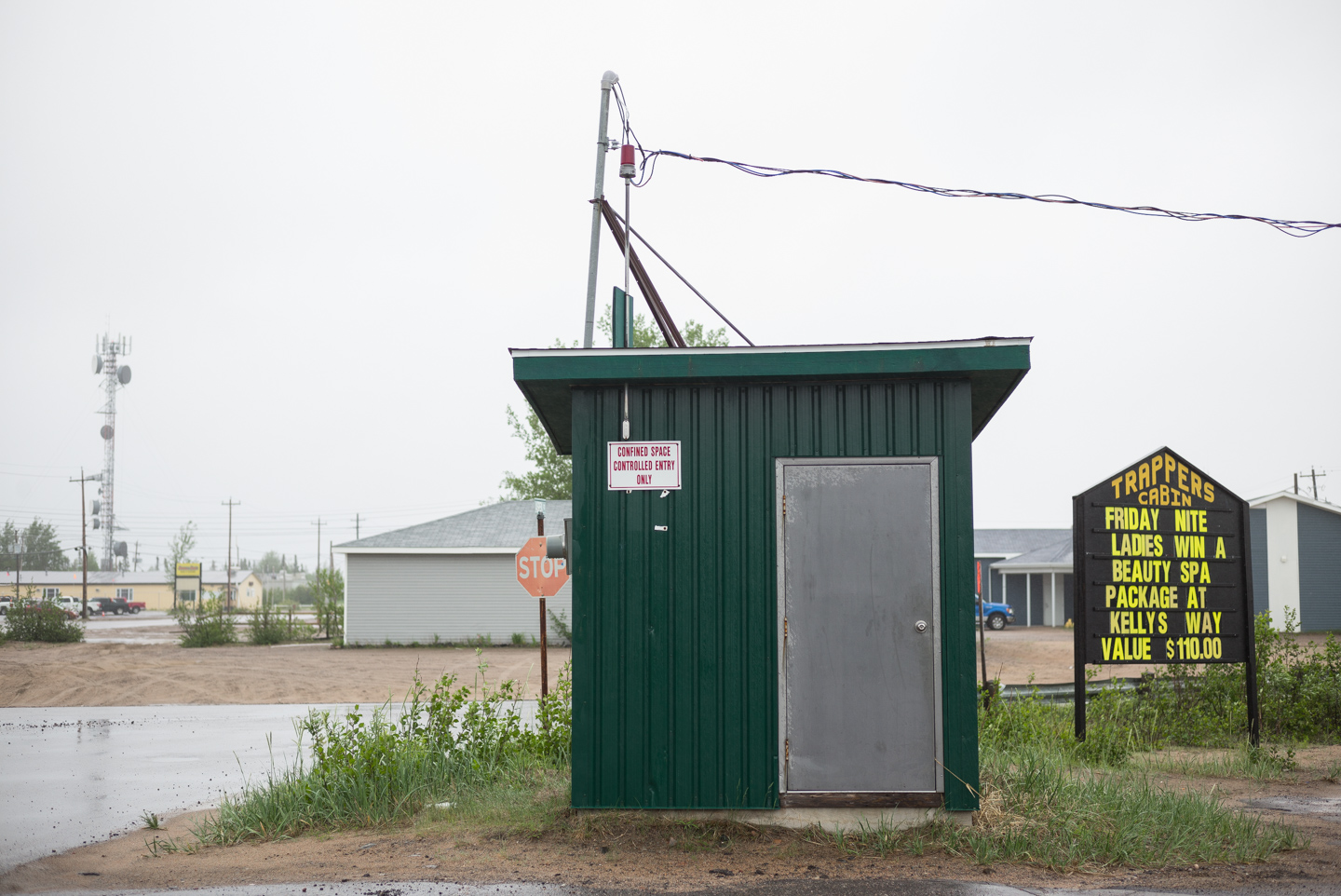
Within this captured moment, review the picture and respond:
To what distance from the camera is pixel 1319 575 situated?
35656 millimetres

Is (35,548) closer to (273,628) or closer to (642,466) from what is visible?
(273,628)

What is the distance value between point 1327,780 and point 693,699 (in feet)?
20.5

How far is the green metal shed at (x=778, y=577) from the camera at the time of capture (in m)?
6.16

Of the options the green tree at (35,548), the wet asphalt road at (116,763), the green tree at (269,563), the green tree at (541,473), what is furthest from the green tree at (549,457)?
the green tree at (269,563)

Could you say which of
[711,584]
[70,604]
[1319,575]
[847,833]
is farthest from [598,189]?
[70,604]

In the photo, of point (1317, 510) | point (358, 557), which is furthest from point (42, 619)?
point (1317, 510)

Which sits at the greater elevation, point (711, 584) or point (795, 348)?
point (795, 348)

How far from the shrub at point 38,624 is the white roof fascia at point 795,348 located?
107ft

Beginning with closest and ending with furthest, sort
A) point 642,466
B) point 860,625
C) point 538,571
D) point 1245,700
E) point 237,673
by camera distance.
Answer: point 860,625, point 642,466, point 538,571, point 1245,700, point 237,673

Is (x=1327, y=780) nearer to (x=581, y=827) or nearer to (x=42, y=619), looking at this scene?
(x=581, y=827)

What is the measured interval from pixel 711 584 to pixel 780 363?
57.7 inches

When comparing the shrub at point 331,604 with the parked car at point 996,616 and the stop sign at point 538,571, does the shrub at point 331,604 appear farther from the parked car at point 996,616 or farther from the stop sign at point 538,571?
the parked car at point 996,616

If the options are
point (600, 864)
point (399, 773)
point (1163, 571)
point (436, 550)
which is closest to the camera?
point (600, 864)

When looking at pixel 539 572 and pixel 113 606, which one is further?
pixel 113 606
